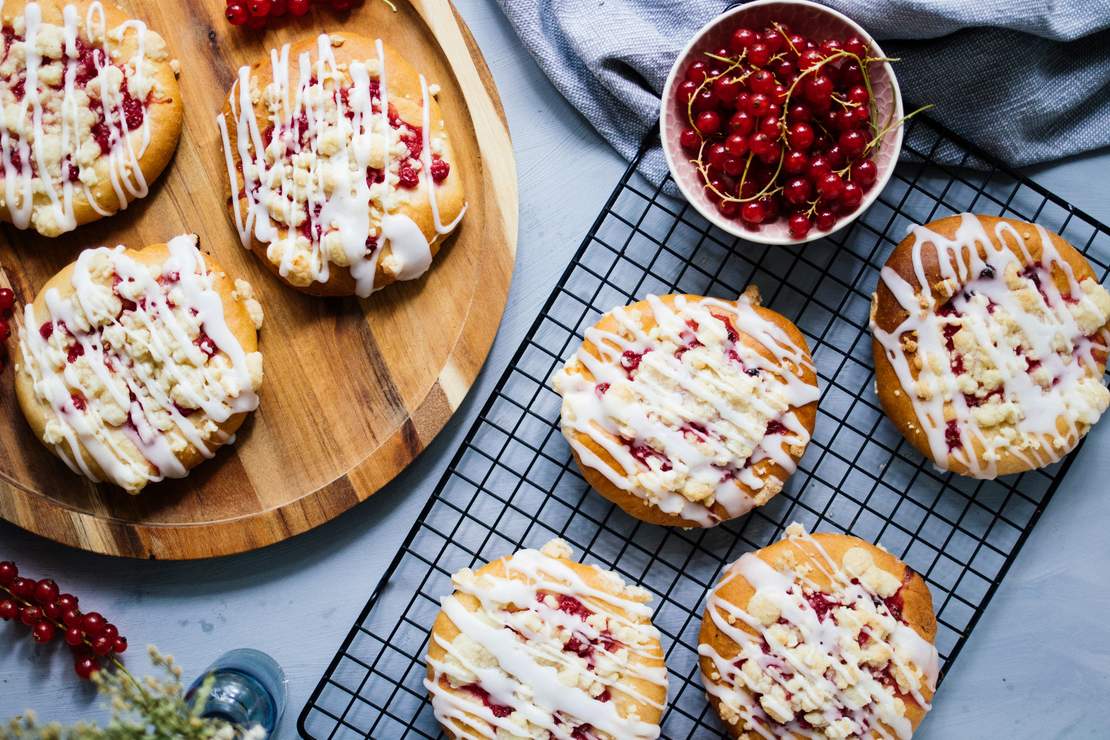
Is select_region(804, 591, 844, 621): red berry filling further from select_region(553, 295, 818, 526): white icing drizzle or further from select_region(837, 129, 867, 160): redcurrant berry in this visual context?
select_region(837, 129, 867, 160): redcurrant berry

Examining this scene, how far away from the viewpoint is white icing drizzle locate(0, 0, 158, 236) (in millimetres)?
2529

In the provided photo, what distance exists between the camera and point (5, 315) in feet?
8.75

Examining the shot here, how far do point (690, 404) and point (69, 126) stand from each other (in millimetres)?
1776

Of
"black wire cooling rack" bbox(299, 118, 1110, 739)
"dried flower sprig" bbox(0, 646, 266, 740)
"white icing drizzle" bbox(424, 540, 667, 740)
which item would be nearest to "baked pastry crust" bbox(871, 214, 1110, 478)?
"black wire cooling rack" bbox(299, 118, 1110, 739)

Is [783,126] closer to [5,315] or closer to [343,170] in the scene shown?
[343,170]

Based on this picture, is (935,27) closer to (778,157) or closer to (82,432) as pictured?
(778,157)

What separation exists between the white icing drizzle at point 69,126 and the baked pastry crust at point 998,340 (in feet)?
6.81

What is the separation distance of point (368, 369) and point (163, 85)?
3.04ft

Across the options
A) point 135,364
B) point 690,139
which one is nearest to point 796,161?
point 690,139

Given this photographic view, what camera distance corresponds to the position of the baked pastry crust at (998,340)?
249cm

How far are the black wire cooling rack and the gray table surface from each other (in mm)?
88

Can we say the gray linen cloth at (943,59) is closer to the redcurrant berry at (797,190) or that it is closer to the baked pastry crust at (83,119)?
the redcurrant berry at (797,190)

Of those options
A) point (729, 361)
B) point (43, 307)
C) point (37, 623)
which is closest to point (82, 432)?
point (43, 307)

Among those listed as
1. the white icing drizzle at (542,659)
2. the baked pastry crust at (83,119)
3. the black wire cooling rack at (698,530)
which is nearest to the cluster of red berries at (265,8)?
the baked pastry crust at (83,119)
